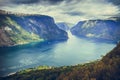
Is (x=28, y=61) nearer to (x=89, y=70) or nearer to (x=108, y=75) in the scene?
(x=89, y=70)

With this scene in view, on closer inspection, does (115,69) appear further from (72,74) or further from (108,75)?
(72,74)

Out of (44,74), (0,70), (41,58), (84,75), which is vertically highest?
(84,75)

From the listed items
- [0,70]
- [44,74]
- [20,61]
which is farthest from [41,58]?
[44,74]

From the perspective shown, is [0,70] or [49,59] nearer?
[0,70]

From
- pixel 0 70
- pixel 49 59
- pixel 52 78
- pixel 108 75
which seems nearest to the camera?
pixel 108 75

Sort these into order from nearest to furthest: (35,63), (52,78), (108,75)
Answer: (108,75)
(52,78)
(35,63)

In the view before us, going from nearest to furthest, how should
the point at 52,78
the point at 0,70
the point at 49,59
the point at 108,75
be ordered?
1. the point at 108,75
2. the point at 52,78
3. the point at 0,70
4. the point at 49,59

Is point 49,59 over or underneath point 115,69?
underneath

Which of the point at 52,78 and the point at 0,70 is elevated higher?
the point at 52,78

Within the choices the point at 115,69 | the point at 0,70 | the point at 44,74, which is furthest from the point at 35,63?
the point at 115,69
